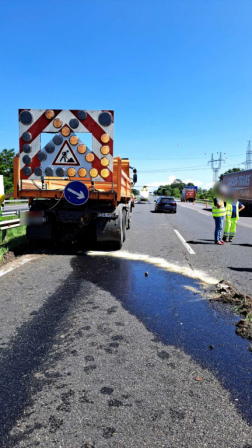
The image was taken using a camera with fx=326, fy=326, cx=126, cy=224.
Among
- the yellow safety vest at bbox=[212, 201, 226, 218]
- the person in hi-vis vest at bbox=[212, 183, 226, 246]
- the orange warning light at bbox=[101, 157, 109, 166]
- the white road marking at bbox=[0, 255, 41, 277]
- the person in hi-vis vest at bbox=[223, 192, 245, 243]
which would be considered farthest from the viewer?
the person in hi-vis vest at bbox=[223, 192, 245, 243]

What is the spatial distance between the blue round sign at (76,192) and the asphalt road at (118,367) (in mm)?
2126

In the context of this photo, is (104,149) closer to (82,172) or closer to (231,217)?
(82,172)

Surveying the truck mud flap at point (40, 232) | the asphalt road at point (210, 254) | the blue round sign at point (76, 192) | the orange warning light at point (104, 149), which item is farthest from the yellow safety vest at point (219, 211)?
the truck mud flap at point (40, 232)

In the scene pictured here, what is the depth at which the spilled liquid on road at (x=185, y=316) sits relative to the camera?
9.04 feet

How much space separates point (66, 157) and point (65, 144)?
0.95 feet

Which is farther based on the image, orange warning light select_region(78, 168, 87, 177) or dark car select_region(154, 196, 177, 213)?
dark car select_region(154, 196, 177, 213)

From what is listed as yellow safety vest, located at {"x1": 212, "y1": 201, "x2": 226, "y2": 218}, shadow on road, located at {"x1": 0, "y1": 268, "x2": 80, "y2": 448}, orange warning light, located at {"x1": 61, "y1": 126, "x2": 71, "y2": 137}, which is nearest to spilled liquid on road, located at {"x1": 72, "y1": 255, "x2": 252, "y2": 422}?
shadow on road, located at {"x1": 0, "y1": 268, "x2": 80, "y2": 448}

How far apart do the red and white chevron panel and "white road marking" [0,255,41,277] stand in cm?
178

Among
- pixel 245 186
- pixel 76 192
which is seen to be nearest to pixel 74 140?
pixel 76 192

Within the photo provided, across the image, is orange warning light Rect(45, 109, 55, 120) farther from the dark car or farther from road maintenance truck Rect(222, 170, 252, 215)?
road maintenance truck Rect(222, 170, 252, 215)

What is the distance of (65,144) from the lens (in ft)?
23.8

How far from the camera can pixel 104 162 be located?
730 cm

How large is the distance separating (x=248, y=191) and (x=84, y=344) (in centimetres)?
2760

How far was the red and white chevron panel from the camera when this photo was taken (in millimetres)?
7227
